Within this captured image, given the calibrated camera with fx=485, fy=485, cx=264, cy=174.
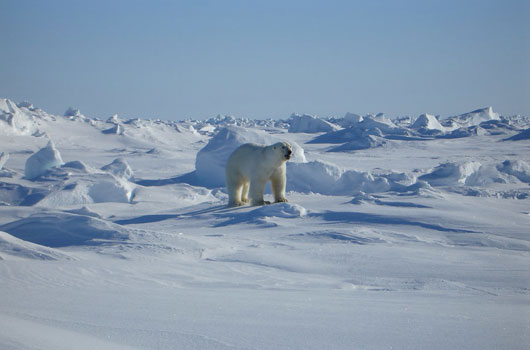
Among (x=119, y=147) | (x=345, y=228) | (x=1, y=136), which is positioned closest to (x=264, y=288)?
(x=345, y=228)

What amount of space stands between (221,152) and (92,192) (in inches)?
181

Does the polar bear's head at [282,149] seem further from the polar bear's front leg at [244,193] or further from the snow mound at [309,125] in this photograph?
the snow mound at [309,125]

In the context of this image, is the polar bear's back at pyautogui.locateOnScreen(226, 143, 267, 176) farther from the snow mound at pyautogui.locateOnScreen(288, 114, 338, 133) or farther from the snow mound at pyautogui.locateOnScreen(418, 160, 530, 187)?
the snow mound at pyautogui.locateOnScreen(288, 114, 338, 133)

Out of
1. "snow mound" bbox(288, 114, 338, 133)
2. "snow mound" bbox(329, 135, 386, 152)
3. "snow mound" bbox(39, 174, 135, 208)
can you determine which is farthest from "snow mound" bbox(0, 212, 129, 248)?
"snow mound" bbox(288, 114, 338, 133)

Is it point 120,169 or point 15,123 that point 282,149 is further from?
point 15,123

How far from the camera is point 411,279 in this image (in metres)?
3.08

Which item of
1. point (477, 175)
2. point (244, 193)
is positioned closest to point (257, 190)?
point (244, 193)

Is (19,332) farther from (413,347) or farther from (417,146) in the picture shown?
(417,146)

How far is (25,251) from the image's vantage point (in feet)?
10.3

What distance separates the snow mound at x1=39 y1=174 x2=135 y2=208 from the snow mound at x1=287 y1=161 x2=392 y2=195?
4.12 m

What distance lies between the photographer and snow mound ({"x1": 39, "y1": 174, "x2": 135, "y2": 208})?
1030 centimetres

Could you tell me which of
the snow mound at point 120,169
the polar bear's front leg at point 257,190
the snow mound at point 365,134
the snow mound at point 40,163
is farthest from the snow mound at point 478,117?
the polar bear's front leg at point 257,190

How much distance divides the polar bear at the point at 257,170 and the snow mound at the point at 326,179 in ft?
16.6

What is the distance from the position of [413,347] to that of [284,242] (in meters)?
2.68
